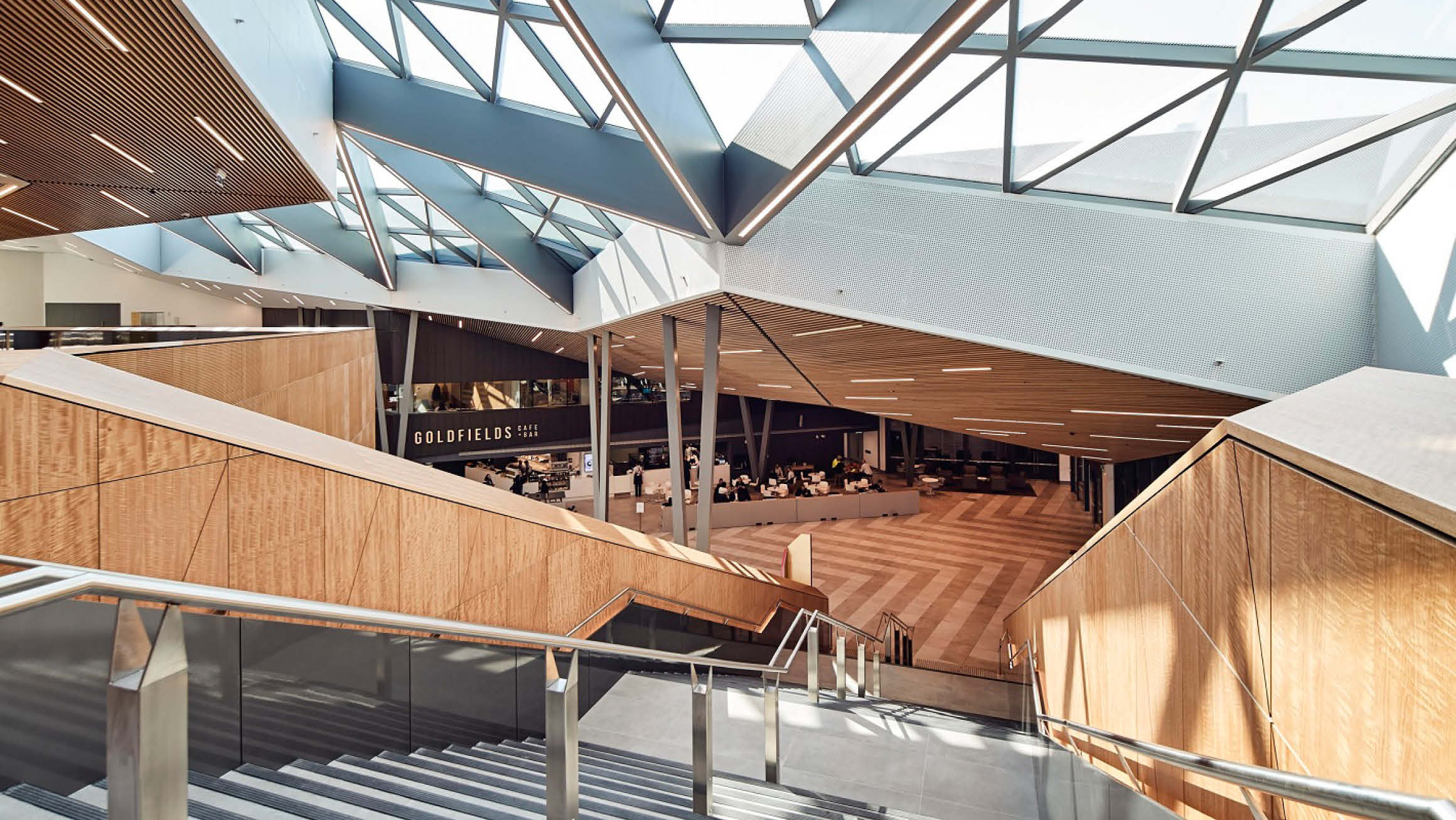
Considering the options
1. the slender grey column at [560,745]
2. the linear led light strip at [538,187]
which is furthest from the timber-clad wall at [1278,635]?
the linear led light strip at [538,187]

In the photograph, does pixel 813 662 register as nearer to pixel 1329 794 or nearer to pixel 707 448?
pixel 707 448

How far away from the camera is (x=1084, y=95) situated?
679 centimetres

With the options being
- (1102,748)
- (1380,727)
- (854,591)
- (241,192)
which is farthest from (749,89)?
(854,591)

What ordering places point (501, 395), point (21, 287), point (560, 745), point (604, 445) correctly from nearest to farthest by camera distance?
point (560, 745) < point (604, 445) < point (21, 287) < point (501, 395)

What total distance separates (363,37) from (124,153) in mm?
3364

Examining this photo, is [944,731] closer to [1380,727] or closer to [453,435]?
[1380,727]

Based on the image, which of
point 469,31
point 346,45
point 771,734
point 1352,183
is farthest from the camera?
point 346,45

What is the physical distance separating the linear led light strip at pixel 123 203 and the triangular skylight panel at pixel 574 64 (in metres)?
8.05

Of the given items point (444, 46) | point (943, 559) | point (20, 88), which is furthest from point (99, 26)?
point (943, 559)

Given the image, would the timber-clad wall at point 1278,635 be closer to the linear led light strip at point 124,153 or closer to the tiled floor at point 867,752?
the tiled floor at point 867,752

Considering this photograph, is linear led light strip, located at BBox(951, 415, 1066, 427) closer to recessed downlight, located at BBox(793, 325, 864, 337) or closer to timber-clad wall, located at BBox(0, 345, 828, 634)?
recessed downlight, located at BBox(793, 325, 864, 337)

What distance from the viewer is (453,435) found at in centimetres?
3098

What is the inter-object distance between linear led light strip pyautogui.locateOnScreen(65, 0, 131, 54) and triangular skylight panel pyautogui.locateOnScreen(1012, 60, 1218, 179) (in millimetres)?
7786

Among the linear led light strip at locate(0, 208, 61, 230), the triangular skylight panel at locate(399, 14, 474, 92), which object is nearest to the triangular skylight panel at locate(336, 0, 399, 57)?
the triangular skylight panel at locate(399, 14, 474, 92)
